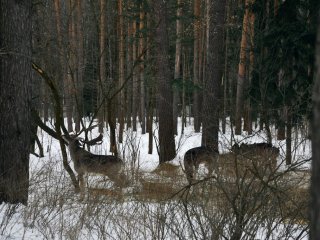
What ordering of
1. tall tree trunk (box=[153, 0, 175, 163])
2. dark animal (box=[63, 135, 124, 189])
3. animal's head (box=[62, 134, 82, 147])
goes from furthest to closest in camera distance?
tall tree trunk (box=[153, 0, 175, 163]) < animal's head (box=[62, 134, 82, 147]) < dark animal (box=[63, 135, 124, 189])

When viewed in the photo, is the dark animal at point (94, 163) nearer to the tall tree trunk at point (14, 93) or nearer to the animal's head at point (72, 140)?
the animal's head at point (72, 140)

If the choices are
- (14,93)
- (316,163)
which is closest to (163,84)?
(14,93)

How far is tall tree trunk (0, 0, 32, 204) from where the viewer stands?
7.02 m

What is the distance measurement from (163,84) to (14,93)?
761cm

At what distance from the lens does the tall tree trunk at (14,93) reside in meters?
7.02

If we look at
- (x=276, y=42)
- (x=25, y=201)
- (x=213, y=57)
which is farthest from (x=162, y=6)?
(x=25, y=201)

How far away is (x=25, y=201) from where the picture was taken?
22.7 feet

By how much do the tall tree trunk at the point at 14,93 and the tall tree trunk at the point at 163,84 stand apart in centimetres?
686

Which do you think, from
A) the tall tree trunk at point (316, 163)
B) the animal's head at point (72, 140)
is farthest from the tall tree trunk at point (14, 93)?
A: the tall tree trunk at point (316, 163)

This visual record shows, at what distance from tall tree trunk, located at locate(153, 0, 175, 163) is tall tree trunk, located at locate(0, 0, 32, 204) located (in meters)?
6.86

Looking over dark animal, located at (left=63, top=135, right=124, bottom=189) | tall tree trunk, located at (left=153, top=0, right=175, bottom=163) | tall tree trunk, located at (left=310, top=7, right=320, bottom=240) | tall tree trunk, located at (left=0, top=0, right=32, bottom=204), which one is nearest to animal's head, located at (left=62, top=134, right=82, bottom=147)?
dark animal, located at (left=63, top=135, right=124, bottom=189)

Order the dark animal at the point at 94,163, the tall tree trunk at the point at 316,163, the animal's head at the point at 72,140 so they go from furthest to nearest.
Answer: the animal's head at the point at 72,140
the dark animal at the point at 94,163
the tall tree trunk at the point at 316,163

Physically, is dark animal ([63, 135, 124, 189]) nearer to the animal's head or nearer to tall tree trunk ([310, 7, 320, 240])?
the animal's head

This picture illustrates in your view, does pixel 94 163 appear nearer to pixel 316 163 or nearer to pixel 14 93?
pixel 14 93
